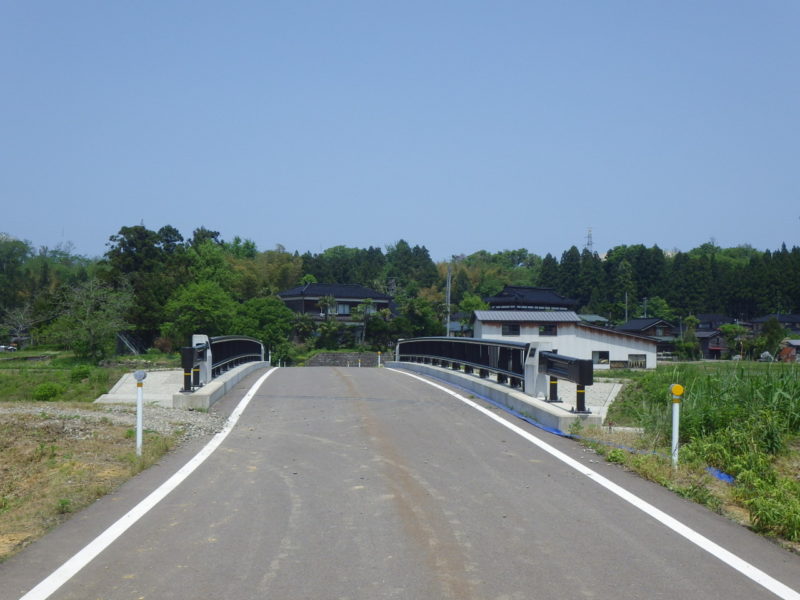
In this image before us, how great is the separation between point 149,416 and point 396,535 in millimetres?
6825

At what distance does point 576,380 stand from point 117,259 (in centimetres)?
6273

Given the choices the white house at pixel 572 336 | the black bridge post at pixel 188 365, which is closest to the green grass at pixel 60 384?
the black bridge post at pixel 188 365

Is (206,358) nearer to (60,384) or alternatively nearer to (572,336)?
(60,384)

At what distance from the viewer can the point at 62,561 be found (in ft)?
15.8

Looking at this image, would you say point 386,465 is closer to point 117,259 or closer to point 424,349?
point 424,349

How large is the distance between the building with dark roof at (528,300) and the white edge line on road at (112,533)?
198ft

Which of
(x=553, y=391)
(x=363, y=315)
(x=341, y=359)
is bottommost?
(x=341, y=359)

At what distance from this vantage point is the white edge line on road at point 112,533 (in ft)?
14.3

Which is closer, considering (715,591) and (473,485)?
(715,591)

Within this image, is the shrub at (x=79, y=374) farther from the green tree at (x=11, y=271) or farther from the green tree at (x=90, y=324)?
the green tree at (x=11, y=271)

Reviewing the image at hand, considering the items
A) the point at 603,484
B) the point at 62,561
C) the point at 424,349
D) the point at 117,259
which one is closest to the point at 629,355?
the point at 424,349

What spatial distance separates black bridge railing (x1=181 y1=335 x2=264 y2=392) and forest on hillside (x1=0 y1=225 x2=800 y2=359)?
35.9 meters

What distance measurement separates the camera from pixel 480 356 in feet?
52.2

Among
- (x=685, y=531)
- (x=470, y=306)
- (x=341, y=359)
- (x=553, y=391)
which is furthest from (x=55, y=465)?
(x=470, y=306)
